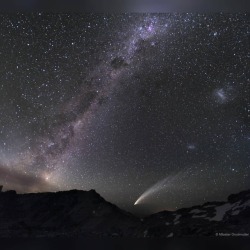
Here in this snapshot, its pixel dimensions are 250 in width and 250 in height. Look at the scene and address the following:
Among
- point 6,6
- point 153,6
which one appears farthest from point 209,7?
point 6,6

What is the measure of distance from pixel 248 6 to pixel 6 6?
3.44m

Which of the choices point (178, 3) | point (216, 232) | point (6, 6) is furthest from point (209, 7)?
point (216, 232)

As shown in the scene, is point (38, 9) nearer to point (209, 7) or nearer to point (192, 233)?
point (209, 7)

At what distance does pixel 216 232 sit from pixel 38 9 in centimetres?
20112

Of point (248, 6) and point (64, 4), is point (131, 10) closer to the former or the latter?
point (64, 4)

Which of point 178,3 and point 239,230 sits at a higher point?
point 239,230

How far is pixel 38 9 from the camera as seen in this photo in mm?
5012

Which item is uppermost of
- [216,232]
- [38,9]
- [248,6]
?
[216,232]

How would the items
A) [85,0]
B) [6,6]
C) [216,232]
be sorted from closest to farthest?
[85,0]
[6,6]
[216,232]

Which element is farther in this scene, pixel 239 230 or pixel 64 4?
pixel 239 230

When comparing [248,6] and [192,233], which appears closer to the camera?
[248,6]

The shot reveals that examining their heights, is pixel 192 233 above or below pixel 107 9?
above

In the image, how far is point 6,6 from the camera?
4938 mm

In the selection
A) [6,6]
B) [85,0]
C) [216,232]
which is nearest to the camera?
[85,0]
